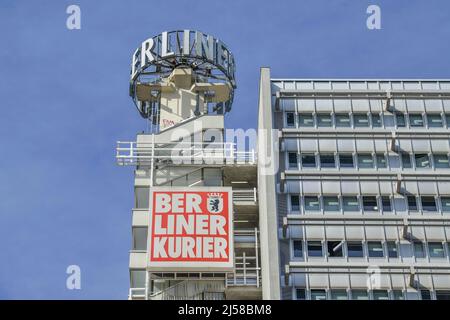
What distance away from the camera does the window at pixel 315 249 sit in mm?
65562

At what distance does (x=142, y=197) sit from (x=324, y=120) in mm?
17290

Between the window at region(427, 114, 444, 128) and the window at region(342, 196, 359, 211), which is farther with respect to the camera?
the window at region(427, 114, 444, 128)

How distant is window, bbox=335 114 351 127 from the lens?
237 ft

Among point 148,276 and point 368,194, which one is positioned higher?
point 368,194

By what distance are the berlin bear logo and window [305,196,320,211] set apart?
697 cm

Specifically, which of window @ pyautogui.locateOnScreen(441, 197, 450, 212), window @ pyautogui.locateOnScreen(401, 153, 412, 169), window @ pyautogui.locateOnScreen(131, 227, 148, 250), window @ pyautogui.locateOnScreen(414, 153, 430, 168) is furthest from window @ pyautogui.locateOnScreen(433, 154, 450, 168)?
window @ pyautogui.locateOnScreen(131, 227, 148, 250)

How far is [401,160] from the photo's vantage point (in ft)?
230

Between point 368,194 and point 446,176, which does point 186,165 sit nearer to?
point 368,194

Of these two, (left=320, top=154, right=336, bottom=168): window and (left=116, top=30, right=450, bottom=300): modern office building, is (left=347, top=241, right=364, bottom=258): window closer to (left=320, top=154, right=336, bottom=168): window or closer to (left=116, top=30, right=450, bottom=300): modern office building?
(left=116, top=30, right=450, bottom=300): modern office building

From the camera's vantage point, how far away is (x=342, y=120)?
72312 millimetres

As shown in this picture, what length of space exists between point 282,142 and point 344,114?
6.21m

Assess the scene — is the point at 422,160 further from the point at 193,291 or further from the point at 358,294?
the point at 193,291

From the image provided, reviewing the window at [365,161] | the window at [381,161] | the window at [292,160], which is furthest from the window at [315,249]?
the window at [381,161]
